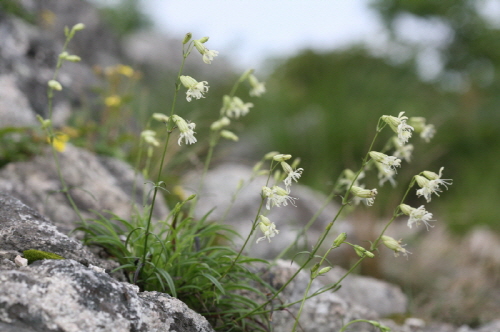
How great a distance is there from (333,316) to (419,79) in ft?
37.8

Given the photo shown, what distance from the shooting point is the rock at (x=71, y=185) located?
10.3 feet

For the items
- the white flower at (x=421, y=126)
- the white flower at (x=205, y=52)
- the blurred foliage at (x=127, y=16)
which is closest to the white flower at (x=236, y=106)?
the white flower at (x=205, y=52)

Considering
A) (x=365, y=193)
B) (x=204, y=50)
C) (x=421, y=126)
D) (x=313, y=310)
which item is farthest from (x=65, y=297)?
(x=421, y=126)

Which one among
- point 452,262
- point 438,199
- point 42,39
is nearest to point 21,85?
point 42,39

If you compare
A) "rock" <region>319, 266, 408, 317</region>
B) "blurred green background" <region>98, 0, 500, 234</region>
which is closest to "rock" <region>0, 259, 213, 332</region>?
"rock" <region>319, 266, 408, 317</region>

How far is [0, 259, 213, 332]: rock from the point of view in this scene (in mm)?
1519

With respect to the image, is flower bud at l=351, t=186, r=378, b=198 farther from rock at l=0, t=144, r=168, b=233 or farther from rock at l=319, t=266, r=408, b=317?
rock at l=319, t=266, r=408, b=317

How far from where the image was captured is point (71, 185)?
3.42 metres

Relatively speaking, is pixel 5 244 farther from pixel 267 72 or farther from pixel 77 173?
pixel 267 72

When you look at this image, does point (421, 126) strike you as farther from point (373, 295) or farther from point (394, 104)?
point (394, 104)

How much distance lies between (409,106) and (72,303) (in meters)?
8.92

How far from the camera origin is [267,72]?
13.9 meters

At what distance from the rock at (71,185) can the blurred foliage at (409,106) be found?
341 centimetres

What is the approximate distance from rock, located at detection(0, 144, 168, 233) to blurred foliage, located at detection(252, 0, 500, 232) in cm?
341
